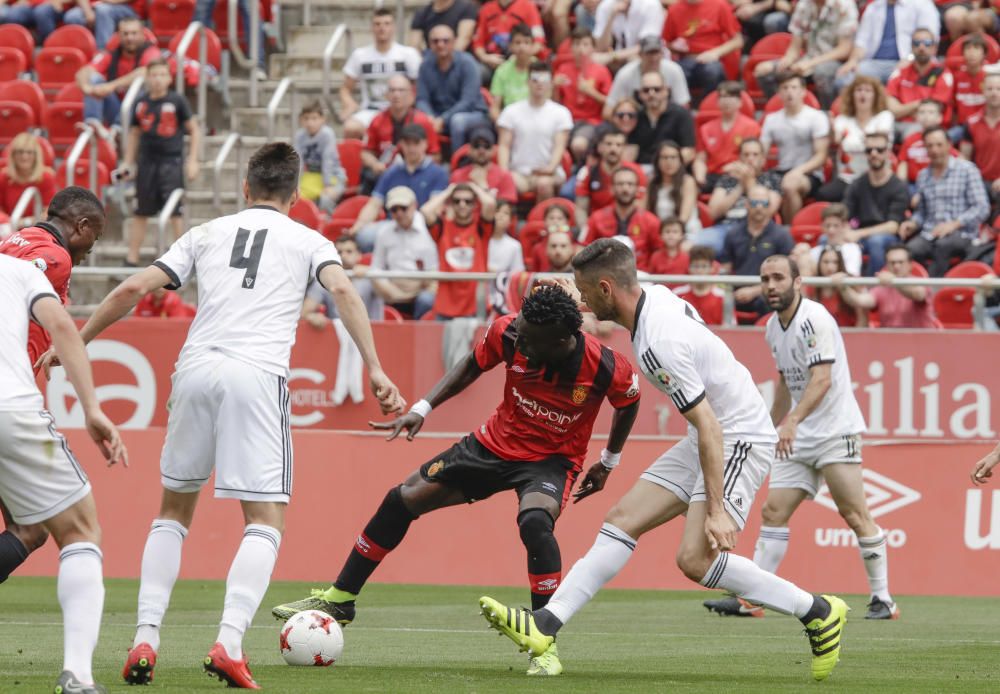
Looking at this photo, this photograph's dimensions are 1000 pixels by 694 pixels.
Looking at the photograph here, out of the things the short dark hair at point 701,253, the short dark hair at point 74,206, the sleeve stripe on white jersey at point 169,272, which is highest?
the short dark hair at point 74,206

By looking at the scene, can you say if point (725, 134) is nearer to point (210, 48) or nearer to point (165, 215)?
point (165, 215)

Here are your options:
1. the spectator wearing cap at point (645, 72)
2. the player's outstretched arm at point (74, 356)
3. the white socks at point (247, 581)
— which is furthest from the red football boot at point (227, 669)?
the spectator wearing cap at point (645, 72)

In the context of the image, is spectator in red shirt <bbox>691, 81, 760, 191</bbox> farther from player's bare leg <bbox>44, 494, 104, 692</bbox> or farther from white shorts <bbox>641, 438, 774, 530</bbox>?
player's bare leg <bbox>44, 494, 104, 692</bbox>

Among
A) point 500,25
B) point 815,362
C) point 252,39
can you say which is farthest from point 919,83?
point 252,39

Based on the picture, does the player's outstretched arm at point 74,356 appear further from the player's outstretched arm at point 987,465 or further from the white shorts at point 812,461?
the white shorts at point 812,461

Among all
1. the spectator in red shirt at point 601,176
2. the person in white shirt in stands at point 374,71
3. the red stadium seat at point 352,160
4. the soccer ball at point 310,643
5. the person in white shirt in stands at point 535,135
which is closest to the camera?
the soccer ball at point 310,643

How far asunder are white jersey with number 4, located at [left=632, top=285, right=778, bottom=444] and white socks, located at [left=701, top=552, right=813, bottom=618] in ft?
2.09

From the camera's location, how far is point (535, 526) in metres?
8.21

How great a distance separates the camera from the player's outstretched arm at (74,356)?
6078mm

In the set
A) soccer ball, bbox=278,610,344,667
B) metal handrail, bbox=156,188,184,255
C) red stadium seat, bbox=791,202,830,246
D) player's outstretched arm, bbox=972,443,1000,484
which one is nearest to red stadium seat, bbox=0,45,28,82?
metal handrail, bbox=156,188,184,255

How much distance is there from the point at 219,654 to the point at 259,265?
66.4 inches

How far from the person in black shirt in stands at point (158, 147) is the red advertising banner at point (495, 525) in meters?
4.64

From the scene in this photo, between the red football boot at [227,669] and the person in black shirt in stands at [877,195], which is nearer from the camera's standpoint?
the red football boot at [227,669]

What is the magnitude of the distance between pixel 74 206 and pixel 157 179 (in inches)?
423
